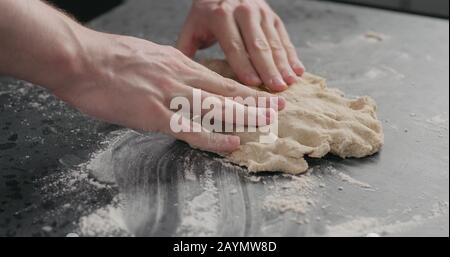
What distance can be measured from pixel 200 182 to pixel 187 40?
592mm

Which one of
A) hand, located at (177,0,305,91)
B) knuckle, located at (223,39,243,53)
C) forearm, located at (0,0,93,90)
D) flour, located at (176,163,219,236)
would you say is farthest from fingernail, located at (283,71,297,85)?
forearm, located at (0,0,93,90)

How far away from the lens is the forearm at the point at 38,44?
111 centimetres

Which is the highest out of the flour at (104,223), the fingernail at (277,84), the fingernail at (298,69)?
the fingernail at (277,84)

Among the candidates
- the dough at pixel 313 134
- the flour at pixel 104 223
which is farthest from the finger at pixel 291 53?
the flour at pixel 104 223

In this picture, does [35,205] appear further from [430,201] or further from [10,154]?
[430,201]

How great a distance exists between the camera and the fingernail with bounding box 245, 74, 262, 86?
1.41 meters

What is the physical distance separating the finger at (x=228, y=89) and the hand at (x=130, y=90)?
0.6 inches

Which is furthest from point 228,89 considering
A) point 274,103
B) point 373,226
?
point 373,226

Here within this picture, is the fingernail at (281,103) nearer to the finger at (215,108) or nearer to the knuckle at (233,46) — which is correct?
the finger at (215,108)

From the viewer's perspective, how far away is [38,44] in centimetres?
113

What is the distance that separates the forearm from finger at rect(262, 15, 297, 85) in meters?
0.54

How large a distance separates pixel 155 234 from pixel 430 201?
0.58 metres

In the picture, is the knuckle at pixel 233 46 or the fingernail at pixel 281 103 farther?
the knuckle at pixel 233 46

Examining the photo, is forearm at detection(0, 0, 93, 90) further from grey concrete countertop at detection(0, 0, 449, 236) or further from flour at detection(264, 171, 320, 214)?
flour at detection(264, 171, 320, 214)
